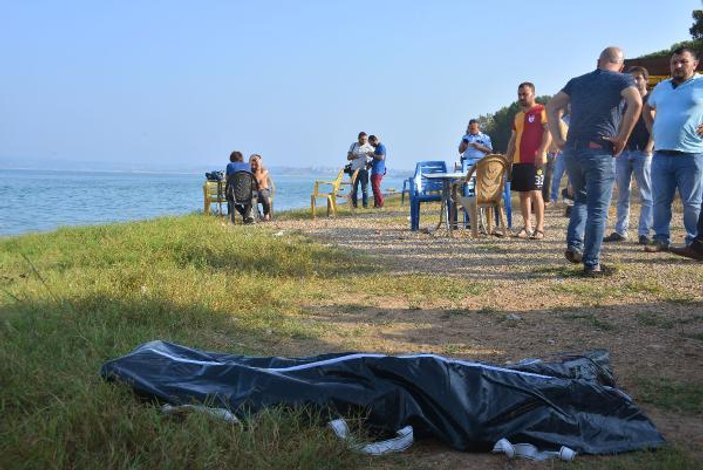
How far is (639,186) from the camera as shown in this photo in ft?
27.5

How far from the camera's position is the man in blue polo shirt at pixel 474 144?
12797 millimetres

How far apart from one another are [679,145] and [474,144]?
20.8 ft

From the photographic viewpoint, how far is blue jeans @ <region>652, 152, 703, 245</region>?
261 inches

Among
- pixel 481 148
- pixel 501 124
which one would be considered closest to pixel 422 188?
pixel 481 148

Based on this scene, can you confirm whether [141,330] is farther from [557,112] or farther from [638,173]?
[638,173]

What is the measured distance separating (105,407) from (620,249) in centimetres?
652

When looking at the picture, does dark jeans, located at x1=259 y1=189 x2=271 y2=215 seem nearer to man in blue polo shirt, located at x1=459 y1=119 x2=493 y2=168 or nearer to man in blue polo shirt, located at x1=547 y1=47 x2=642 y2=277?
man in blue polo shirt, located at x1=459 y1=119 x2=493 y2=168

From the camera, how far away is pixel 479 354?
410 centimetres

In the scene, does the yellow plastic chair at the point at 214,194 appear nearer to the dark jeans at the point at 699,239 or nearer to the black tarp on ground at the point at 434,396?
the dark jeans at the point at 699,239

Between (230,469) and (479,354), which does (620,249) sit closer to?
(479,354)

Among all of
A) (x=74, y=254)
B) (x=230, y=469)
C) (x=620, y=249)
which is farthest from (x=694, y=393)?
(x=74, y=254)

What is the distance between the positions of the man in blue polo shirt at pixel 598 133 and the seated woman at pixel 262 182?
868cm

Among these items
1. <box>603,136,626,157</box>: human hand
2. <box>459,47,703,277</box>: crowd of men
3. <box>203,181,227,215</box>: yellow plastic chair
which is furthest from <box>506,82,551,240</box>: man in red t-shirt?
<box>203,181,227,215</box>: yellow plastic chair

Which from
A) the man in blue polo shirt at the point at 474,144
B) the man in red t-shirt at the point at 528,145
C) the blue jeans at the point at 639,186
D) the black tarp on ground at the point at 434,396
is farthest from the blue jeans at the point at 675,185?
the man in blue polo shirt at the point at 474,144
